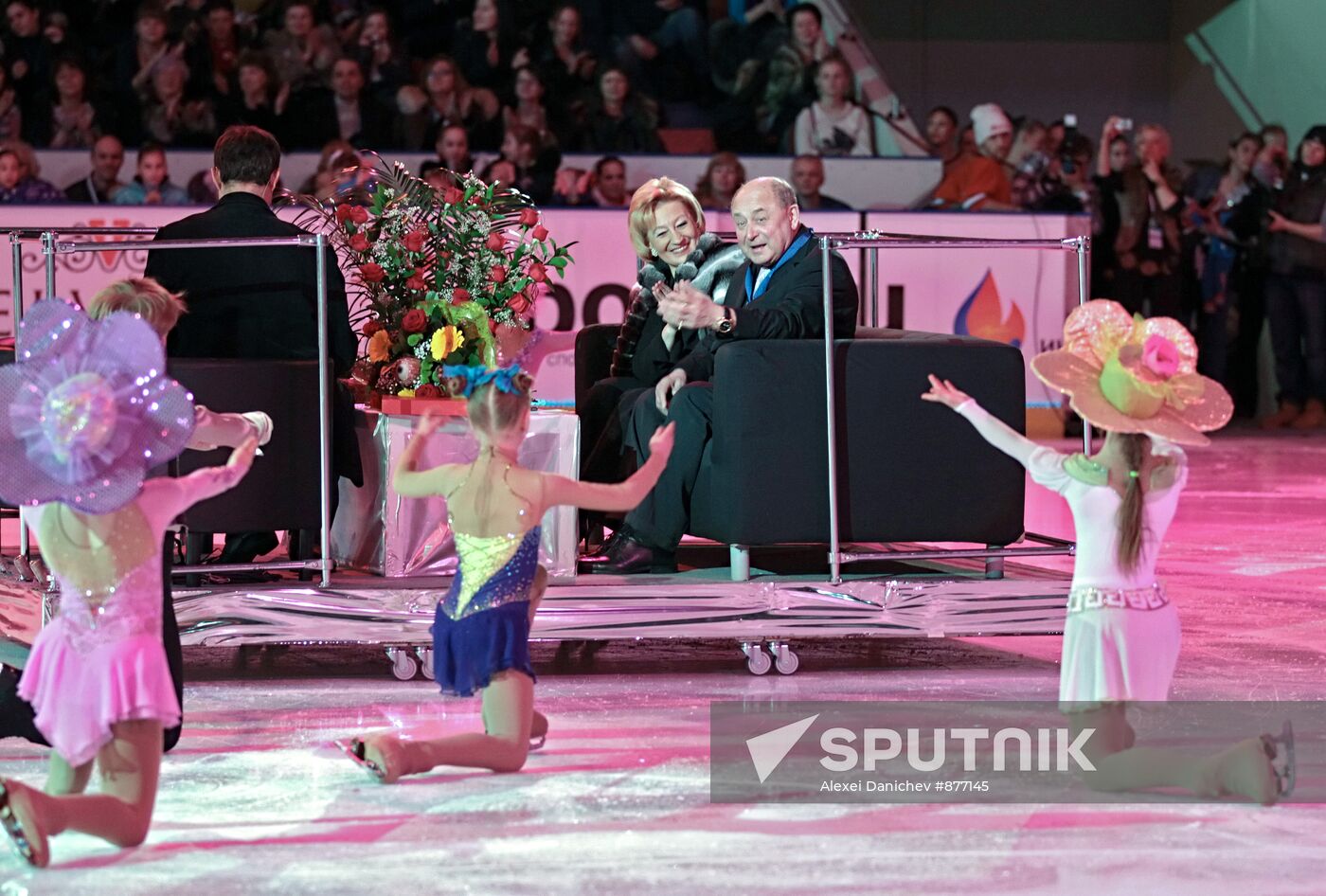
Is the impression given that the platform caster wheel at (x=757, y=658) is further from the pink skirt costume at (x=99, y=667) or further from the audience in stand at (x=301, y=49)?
the audience in stand at (x=301, y=49)

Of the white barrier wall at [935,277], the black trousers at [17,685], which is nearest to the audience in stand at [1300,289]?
the white barrier wall at [935,277]

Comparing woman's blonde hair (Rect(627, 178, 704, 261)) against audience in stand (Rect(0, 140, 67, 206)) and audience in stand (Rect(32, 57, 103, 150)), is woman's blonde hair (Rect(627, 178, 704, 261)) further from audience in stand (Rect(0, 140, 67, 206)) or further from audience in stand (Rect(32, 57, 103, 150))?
audience in stand (Rect(32, 57, 103, 150))

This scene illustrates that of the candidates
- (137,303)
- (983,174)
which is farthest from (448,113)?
(137,303)

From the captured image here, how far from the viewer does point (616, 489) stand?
3.89 metres

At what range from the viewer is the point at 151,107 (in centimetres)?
1193

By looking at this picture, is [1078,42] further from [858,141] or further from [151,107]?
[151,107]

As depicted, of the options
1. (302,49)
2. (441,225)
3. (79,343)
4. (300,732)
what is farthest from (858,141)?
(79,343)

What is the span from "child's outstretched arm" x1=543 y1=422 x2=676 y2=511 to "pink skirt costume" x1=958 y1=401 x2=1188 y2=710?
703 mm

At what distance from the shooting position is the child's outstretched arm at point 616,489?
3871 millimetres

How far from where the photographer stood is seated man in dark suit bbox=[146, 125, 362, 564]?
206 inches

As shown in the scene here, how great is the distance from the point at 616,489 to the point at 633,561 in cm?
168

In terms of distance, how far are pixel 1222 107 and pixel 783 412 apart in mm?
12132

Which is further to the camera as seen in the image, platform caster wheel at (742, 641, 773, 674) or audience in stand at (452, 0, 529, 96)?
audience in stand at (452, 0, 529, 96)

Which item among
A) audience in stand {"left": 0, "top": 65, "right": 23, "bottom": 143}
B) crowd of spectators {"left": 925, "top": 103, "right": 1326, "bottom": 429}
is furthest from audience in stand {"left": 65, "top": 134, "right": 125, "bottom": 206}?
crowd of spectators {"left": 925, "top": 103, "right": 1326, "bottom": 429}
